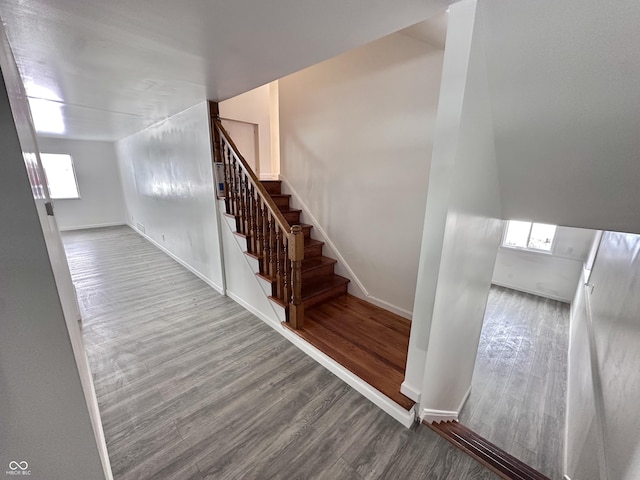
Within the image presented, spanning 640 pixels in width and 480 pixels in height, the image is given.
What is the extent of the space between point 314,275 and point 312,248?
391mm

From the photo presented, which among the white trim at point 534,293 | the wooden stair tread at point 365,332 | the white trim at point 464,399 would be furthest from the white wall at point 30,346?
the white trim at point 534,293

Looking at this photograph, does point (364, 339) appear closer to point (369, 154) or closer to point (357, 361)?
point (357, 361)

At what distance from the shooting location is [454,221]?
137 cm

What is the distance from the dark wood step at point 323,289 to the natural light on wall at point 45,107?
10.3ft

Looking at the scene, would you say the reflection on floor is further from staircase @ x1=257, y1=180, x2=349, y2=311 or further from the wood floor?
staircase @ x1=257, y1=180, x2=349, y2=311

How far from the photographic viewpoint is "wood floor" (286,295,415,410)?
187cm

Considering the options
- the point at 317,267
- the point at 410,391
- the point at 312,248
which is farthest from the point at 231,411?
the point at 312,248

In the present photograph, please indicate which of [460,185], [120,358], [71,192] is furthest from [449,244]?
[71,192]

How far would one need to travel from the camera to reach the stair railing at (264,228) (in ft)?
7.41

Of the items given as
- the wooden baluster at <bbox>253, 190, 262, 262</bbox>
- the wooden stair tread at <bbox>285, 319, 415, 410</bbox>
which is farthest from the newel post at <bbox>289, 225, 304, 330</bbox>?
the wooden baluster at <bbox>253, 190, 262, 262</bbox>

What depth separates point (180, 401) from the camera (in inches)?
69.4

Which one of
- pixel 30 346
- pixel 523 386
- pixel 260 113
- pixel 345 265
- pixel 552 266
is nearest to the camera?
pixel 30 346

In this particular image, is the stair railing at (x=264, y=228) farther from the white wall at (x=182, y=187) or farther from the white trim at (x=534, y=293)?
the white trim at (x=534, y=293)

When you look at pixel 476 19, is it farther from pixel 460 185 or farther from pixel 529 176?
pixel 529 176
